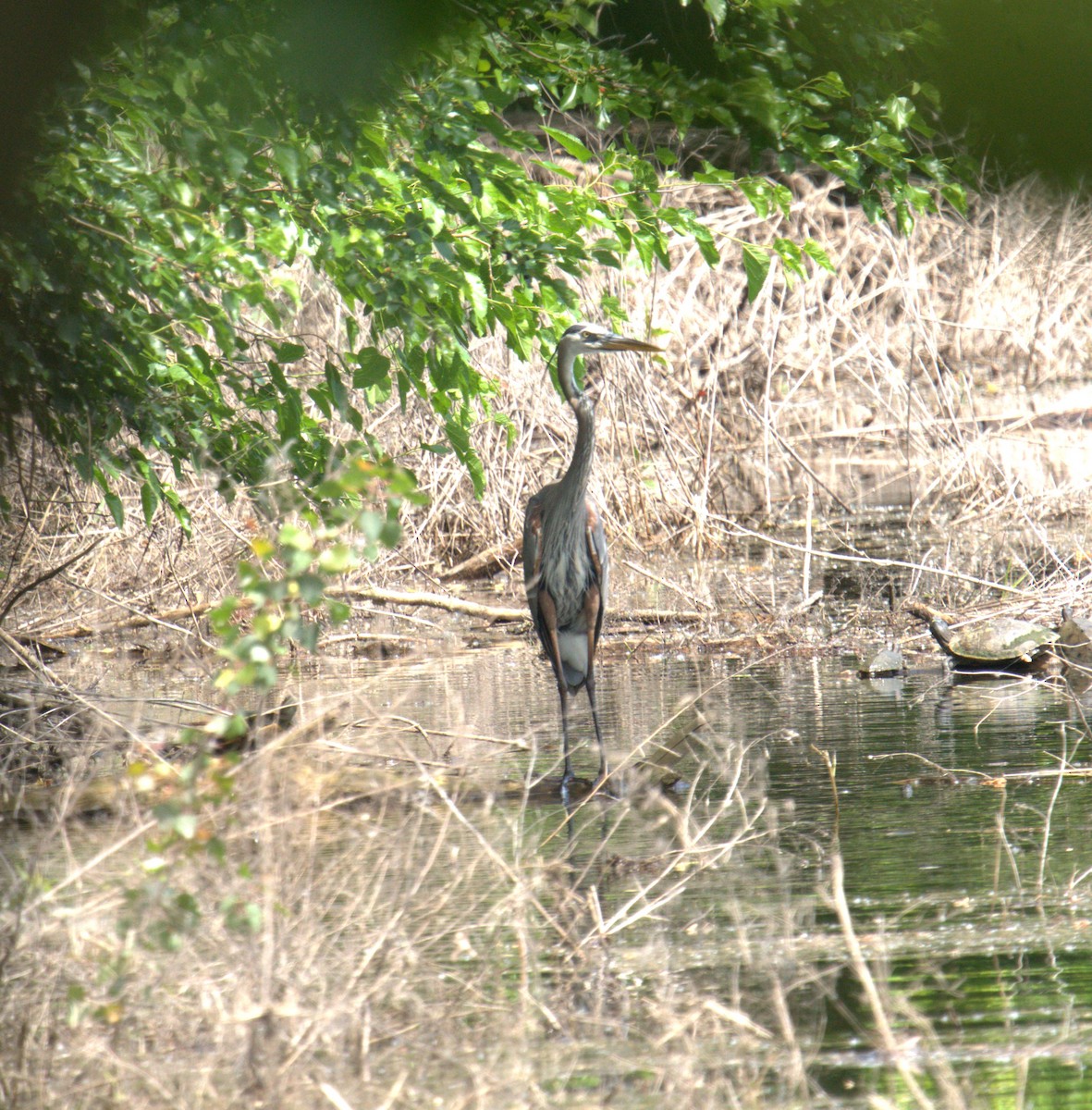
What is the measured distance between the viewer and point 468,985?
3502 mm

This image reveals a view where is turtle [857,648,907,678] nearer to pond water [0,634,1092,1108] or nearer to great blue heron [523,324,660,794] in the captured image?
pond water [0,634,1092,1108]

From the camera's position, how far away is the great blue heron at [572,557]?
8180 millimetres

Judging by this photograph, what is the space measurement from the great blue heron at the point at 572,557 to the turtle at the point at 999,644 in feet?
7.70

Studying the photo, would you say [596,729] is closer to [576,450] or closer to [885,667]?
[576,450]

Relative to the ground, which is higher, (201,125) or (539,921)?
(201,125)

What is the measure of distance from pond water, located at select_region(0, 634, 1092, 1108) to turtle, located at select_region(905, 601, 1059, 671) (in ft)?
→ 0.50

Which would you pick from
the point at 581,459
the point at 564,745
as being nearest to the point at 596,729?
the point at 564,745

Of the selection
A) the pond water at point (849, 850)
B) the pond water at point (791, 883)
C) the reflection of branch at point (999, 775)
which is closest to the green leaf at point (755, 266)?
the pond water at point (849, 850)

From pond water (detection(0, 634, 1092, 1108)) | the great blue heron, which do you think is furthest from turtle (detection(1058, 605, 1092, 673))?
the great blue heron

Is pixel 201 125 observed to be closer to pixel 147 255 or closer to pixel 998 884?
pixel 147 255

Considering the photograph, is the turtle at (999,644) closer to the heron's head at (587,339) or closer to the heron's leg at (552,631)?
the heron's leg at (552,631)

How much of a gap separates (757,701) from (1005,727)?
145 cm

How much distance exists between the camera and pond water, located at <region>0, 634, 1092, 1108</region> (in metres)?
3.29

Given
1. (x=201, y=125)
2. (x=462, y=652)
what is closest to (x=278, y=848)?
(x=201, y=125)
